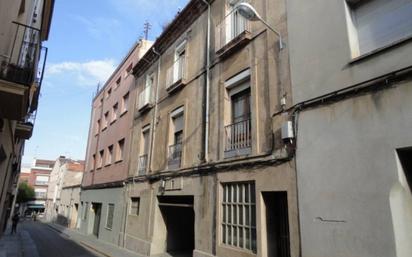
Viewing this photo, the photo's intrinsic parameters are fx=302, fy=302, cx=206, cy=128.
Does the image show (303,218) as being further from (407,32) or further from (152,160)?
(152,160)

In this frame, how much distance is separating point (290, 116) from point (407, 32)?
7.69 ft

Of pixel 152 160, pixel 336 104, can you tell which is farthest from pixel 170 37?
pixel 336 104

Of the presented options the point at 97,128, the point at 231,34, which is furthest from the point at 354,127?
the point at 97,128

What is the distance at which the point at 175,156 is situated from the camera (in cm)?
1050

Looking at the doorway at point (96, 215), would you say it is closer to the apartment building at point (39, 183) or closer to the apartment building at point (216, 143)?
the apartment building at point (216, 143)

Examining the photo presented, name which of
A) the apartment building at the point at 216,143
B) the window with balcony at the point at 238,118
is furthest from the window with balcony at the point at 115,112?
the window with balcony at the point at 238,118

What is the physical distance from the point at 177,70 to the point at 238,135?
16.2 feet

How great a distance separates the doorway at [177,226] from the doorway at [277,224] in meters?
4.85

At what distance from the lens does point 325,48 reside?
18.3 feet

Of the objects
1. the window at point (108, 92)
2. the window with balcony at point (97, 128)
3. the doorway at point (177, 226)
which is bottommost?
the doorway at point (177, 226)

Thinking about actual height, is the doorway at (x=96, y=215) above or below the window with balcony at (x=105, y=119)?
below

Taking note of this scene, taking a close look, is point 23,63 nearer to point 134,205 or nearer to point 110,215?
point 134,205

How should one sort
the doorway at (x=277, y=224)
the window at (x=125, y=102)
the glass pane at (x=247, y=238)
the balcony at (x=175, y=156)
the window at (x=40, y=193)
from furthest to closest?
the window at (x=40, y=193) → the window at (x=125, y=102) → the balcony at (x=175, y=156) → the glass pane at (x=247, y=238) → the doorway at (x=277, y=224)

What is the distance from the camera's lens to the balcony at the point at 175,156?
10.2m
